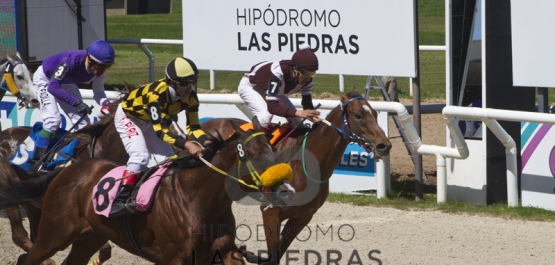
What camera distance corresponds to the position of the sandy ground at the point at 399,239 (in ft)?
23.6

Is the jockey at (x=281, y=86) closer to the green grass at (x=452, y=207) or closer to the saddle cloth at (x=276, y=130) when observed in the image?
the saddle cloth at (x=276, y=130)

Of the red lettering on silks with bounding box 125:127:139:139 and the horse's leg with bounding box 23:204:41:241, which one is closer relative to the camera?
the red lettering on silks with bounding box 125:127:139:139

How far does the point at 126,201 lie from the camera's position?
Result: 560cm

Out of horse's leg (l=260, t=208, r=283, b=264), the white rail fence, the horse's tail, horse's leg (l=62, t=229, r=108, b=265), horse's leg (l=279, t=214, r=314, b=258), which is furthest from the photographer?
the white rail fence

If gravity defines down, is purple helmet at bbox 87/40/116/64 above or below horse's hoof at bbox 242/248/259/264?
above

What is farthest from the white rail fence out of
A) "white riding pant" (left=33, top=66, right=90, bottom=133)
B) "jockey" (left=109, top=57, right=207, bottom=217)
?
"jockey" (left=109, top=57, right=207, bottom=217)

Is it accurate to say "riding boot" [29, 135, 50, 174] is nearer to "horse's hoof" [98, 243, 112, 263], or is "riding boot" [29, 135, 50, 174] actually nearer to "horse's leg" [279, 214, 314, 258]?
"horse's hoof" [98, 243, 112, 263]

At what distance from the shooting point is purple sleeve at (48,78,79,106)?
25.4ft

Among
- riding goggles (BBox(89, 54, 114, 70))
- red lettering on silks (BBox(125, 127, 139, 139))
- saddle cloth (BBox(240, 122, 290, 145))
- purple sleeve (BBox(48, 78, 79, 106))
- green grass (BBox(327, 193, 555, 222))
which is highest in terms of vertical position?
riding goggles (BBox(89, 54, 114, 70))

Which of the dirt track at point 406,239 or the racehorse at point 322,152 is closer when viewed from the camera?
the racehorse at point 322,152

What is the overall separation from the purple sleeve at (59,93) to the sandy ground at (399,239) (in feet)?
4.24

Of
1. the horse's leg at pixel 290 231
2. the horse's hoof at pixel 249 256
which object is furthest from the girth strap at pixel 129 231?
the horse's leg at pixel 290 231

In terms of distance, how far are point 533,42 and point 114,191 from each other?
15.2ft

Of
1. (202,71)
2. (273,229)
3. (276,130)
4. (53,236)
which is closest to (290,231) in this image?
(273,229)
